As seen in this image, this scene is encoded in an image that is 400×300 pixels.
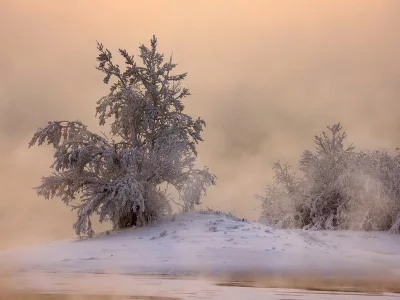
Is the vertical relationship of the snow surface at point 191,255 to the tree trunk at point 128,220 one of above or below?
below

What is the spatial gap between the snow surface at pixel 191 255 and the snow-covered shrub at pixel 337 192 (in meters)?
7.25

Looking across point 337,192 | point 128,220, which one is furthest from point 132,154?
point 337,192

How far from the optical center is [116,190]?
16359 mm

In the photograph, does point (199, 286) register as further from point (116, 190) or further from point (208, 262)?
point (116, 190)

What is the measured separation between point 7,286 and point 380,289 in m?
5.21

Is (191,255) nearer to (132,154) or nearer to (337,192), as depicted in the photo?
(132,154)

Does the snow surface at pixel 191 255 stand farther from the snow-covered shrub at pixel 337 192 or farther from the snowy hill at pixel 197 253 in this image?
the snow-covered shrub at pixel 337 192

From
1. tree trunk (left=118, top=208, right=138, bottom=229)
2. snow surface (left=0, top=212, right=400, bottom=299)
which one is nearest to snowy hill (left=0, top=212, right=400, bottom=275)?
snow surface (left=0, top=212, right=400, bottom=299)

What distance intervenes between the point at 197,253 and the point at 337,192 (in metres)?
14.0

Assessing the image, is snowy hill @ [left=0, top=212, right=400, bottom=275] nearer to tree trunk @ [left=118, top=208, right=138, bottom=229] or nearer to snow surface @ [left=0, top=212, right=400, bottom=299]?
snow surface @ [left=0, top=212, right=400, bottom=299]

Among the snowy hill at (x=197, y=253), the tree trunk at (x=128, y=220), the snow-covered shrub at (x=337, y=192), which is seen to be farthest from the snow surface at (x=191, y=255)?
the snow-covered shrub at (x=337, y=192)

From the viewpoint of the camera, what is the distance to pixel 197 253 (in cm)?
1209

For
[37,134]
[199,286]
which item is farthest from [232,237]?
[37,134]

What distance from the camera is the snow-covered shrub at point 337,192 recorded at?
22.0m
